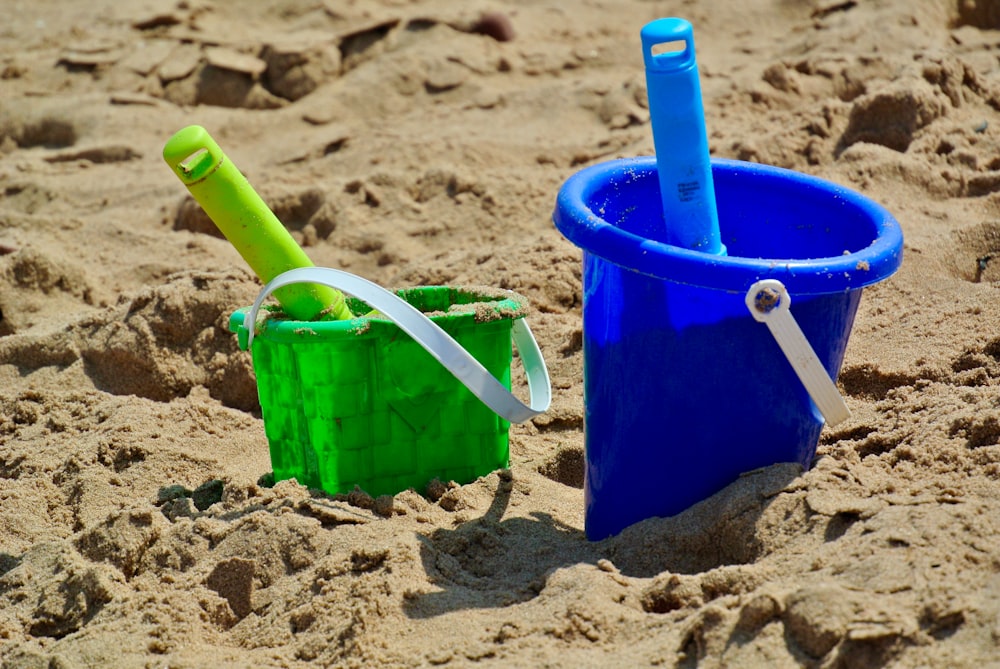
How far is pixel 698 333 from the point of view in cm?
190

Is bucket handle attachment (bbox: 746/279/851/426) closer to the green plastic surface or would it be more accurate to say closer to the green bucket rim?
the green bucket rim

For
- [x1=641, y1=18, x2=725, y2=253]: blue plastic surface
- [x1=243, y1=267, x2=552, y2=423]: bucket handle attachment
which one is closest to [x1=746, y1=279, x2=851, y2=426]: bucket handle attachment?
[x1=641, y1=18, x2=725, y2=253]: blue plastic surface

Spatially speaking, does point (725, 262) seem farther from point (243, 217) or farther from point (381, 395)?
point (243, 217)

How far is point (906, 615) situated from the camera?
1.49 metres

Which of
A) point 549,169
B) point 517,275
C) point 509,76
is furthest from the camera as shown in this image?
point 509,76

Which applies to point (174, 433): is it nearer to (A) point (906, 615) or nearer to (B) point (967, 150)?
(A) point (906, 615)

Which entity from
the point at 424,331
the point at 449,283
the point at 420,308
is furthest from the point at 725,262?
the point at 449,283

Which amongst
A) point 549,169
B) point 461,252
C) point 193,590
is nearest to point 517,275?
point 461,252

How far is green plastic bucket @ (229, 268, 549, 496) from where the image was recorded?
2.21 m

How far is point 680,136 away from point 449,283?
1487 millimetres

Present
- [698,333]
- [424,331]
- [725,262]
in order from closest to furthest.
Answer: [725,262], [698,333], [424,331]

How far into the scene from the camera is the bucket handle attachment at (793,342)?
5.72ft

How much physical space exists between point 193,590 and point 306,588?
207 mm

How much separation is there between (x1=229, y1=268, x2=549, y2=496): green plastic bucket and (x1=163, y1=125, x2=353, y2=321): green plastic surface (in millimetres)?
65
